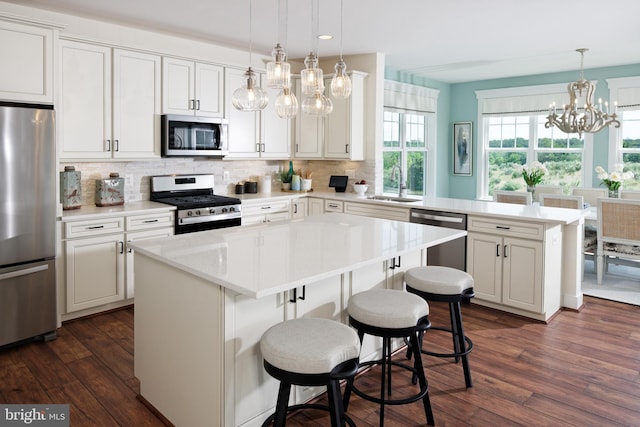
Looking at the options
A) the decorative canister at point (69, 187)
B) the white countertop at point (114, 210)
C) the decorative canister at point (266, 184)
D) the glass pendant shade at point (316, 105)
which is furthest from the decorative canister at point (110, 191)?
the glass pendant shade at point (316, 105)

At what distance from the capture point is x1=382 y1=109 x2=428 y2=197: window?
22.4 feet

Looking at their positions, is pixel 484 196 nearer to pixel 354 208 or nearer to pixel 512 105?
pixel 512 105

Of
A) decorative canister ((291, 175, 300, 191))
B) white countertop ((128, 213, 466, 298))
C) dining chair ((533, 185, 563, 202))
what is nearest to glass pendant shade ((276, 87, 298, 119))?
white countertop ((128, 213, 466, 298))

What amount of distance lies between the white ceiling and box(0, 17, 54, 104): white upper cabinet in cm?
60

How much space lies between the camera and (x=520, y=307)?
4.01 metres

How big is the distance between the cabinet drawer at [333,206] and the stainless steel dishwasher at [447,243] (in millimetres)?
966

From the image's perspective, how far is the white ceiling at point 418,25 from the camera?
3.80 meters

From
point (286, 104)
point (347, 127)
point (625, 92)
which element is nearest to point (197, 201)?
point (347, 127)

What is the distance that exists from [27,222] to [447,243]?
3.42m

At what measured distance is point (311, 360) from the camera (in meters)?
1.86

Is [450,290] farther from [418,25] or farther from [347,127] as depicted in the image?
[347,127]

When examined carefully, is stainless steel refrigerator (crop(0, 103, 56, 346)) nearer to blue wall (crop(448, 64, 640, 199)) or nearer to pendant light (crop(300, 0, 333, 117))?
pendant light (crop(300, 0, 333, 117))

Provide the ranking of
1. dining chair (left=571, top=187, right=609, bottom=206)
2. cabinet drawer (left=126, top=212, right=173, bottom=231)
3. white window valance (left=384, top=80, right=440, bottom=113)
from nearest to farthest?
cabinet drawer (left=126, top=212, right=173, bottom=231) → dining chair (left=571, top=187, right=609, bottom=206) → white window valance (left=384, top=80, right=440, bottom=113)

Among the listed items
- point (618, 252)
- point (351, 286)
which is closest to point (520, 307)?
point (618, 252)
